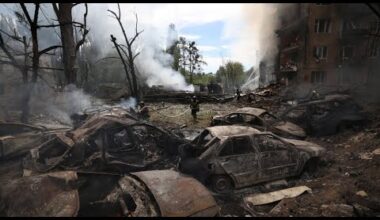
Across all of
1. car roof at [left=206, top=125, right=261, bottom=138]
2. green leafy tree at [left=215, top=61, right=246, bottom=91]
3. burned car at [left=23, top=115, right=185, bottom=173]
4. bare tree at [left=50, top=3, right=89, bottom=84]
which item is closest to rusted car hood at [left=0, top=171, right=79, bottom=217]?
burned car at [left=23, top=115, right=185, bottom=173]

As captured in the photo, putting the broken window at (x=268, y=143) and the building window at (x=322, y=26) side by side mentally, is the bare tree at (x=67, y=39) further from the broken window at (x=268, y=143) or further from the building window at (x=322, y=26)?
the building window at (x=322, y=26)

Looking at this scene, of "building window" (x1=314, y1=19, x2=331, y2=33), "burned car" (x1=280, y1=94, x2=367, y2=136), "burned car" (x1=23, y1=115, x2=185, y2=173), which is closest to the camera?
"burned car" (x1=23, y1=115, x2=185, y2=173)

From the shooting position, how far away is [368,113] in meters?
13.6

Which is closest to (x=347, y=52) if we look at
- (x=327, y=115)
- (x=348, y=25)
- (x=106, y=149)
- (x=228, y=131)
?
(x=348, y=25)

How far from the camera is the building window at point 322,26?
3384cm

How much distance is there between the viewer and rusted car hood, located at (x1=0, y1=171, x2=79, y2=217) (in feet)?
15.0

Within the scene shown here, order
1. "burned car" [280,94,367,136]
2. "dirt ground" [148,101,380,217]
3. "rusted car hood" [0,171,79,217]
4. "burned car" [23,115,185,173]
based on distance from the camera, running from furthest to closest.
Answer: "burned car" [280,94,367,136]
"burned car" [23,115,185,173]
"dirt ground" [148,101,380,217]
"rusted car hood" [0,171,79,217]

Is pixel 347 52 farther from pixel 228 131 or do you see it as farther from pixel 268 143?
pixel 228 131

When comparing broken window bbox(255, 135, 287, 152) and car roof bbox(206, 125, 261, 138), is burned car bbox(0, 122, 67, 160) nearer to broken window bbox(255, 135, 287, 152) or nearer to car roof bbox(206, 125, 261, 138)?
car roof bbox(206, 125, 261, 138)

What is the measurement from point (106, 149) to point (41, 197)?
3.40 metres

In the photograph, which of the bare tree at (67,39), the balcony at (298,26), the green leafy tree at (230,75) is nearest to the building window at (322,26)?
the balcony at (298,26)

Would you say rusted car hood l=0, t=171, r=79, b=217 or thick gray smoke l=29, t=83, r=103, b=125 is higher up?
thick gray smoke l=29, t=83, r=103, b=125

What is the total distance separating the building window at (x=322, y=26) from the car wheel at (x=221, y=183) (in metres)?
31.2

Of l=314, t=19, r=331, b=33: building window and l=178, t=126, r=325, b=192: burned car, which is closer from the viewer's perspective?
l=178, t=126, r=325, b=192: burned car
